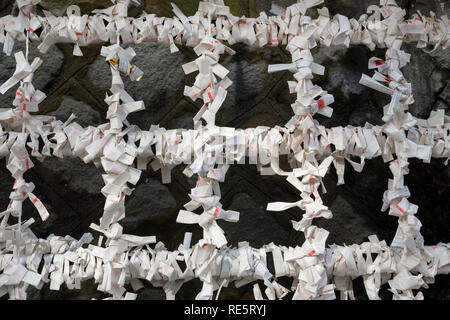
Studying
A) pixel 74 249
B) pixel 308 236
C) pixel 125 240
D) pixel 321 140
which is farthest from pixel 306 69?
pixel 74 249

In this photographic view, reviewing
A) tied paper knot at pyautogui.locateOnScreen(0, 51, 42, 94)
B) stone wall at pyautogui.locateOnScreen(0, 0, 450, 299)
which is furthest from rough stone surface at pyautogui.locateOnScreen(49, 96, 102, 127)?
tied paper knot at pyautogui.locateOnScreen(0, 51, 42, 94)

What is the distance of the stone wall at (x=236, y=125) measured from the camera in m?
0.86

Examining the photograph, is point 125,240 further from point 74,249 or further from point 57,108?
point 57,108

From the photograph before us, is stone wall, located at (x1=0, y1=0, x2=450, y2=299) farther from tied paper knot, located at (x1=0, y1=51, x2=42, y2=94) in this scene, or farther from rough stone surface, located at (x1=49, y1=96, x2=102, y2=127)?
tied paper knot, located at (x1=0, y1=51, x2=42, y2=94)

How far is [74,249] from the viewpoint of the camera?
667mm

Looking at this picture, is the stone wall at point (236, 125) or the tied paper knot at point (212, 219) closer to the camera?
the tied paper knot at point (212, 219)

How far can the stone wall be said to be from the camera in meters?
0.86

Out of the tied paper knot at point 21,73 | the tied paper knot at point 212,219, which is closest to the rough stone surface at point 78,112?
the tied paper knot at point 21,73

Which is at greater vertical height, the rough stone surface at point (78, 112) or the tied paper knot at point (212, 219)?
the tied paper knot at point (212, 219)

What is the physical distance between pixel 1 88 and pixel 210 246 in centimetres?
36

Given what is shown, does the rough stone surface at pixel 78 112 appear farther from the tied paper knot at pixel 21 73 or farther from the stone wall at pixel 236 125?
the tied paper knot at pixel 21 73

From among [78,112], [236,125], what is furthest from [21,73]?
[236,125]

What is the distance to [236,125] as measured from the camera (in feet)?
2.88

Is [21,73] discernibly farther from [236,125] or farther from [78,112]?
[236,125]
